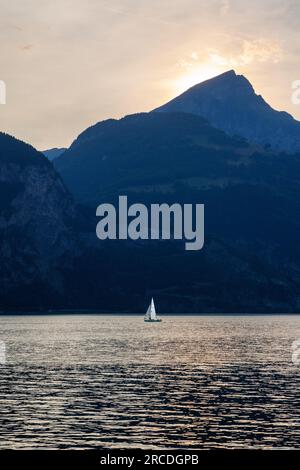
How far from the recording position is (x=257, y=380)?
14088 centimetres

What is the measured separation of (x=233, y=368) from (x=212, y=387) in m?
33.5

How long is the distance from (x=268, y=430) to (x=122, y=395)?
3204 centimetres

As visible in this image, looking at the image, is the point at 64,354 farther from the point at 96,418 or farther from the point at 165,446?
the point at 165,446

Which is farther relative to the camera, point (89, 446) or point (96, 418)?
point (96, 418)

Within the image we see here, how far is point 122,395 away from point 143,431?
95.1 ft

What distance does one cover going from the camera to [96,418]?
3910 inches
